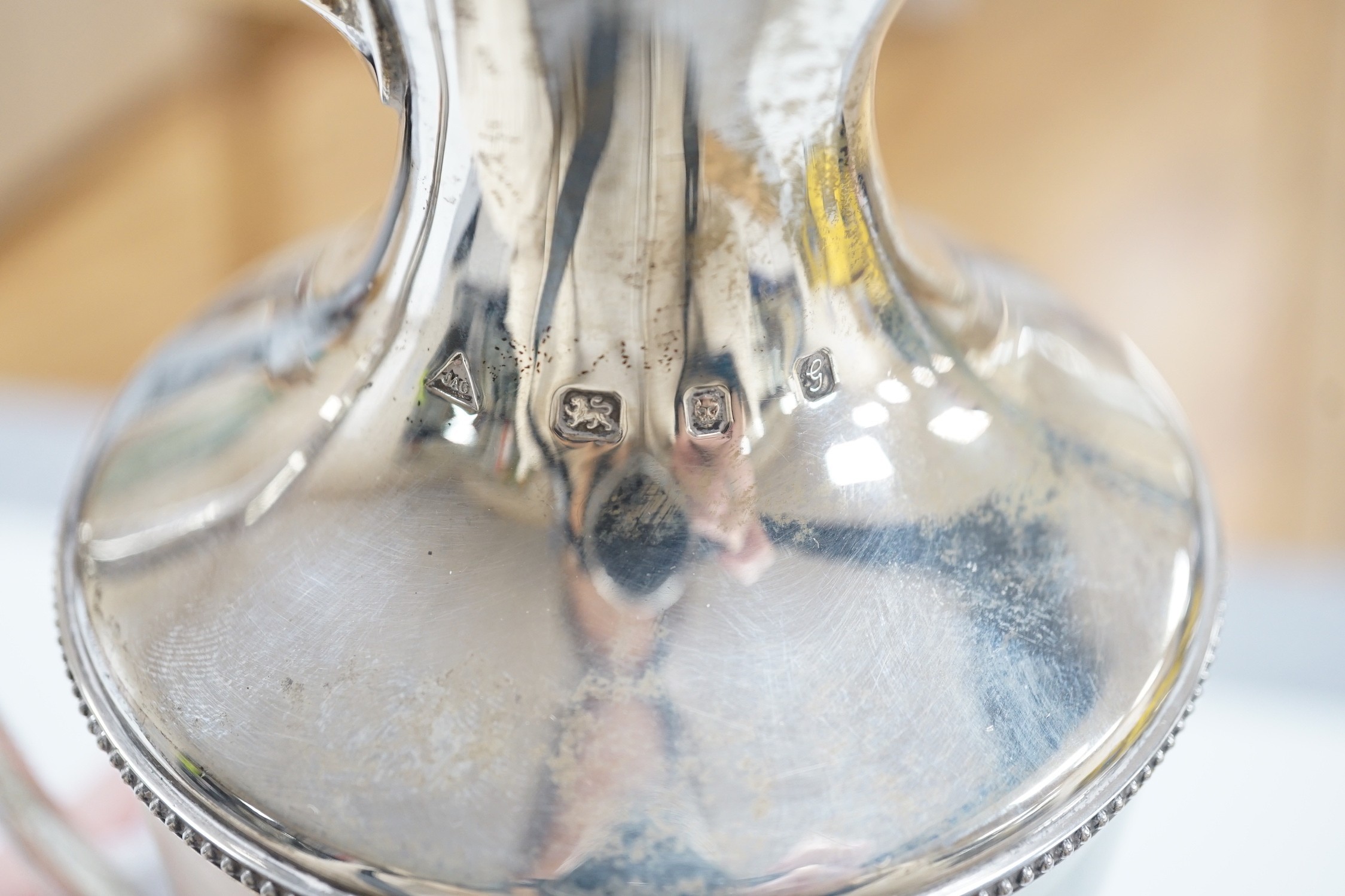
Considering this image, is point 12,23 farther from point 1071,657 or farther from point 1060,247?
point 1071,657

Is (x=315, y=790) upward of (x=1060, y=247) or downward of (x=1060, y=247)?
upward

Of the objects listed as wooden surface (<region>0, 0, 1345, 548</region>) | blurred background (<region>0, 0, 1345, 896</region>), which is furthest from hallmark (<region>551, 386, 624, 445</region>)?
wooden surface (<region>0, 0, 1345, 548</region>)

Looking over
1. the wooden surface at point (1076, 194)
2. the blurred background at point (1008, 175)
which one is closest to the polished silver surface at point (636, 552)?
the blurred background at point (1008, 175)

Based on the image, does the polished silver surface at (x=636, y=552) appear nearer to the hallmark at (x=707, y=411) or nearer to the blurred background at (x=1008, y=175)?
the hallmark at (x=707, y=411)

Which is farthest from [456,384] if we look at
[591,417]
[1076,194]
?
[1076,194]

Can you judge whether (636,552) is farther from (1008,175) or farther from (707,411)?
(1008,175)

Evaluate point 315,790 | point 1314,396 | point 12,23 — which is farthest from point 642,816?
point 12,23
